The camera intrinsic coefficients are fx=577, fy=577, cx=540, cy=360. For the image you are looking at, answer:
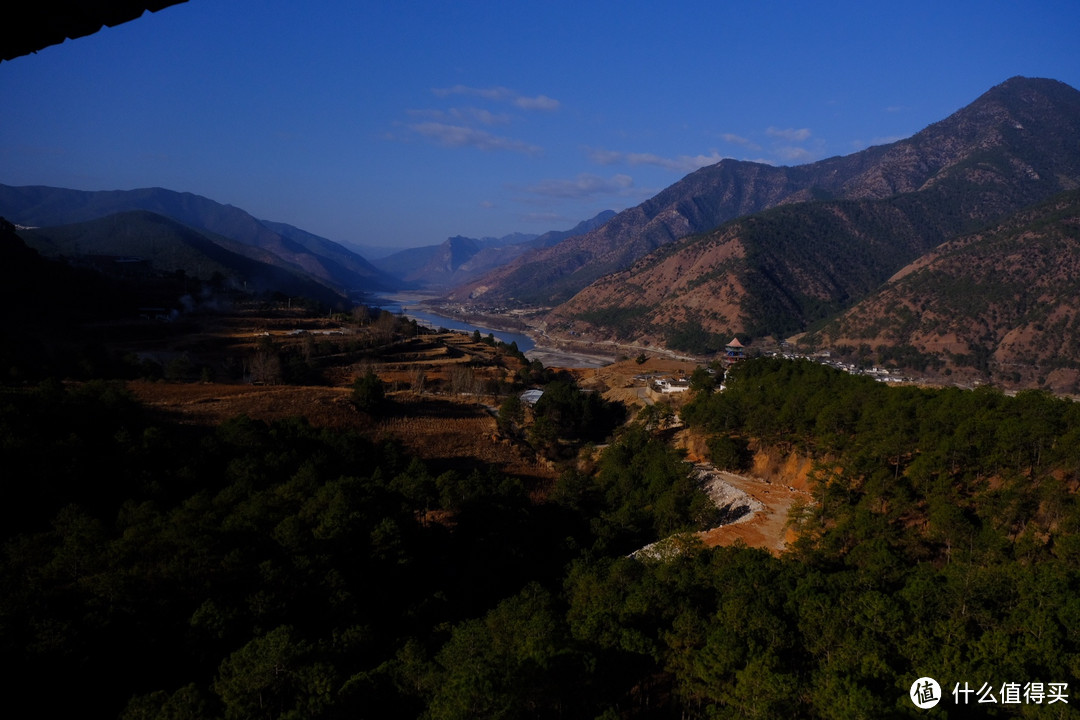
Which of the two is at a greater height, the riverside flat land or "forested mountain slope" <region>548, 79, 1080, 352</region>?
"forested mountain slope" <region>548, 79, 1080, 352</region>

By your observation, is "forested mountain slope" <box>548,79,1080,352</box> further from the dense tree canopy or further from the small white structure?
the dense tree canopy

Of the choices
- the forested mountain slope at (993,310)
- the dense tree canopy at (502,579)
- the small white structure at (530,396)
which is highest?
the forested mountain slope at (993,310)

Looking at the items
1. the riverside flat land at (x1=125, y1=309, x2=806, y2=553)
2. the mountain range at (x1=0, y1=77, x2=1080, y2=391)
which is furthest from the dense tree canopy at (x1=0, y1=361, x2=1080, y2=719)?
the mountain range at (x1=0, y1=77, x2=1080, y2=391)

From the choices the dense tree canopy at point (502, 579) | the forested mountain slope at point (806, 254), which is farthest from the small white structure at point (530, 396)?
the forested mountain slope at point (806, 254)

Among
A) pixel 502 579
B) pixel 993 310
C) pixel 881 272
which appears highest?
pixel 881 272

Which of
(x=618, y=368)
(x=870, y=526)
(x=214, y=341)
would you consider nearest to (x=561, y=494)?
(x=870, y=526)

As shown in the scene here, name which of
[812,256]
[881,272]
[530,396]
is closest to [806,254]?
[812,256]

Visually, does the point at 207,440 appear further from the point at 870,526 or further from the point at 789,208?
the point at 789,208

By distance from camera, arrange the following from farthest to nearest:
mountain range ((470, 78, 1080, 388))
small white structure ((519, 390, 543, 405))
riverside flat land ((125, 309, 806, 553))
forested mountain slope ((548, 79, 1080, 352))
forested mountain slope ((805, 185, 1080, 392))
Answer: forested mountain slope ((548, 79, 1080, 352)) < mountain range ((470, 78, 1080, 388)) < forested mountain slope ((805, 185, 1080, 392)) < small white structure ((519, 390, 543, 405)) < riverside flat land ((125, 309, 806, 553))

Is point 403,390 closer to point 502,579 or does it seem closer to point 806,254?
point 502,579

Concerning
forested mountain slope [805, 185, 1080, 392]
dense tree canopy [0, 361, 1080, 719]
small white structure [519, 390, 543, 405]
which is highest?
forested mountain slope [805, 185, 1080, 392]

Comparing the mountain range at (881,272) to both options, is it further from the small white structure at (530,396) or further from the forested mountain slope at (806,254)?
the small white structure at (530,396)

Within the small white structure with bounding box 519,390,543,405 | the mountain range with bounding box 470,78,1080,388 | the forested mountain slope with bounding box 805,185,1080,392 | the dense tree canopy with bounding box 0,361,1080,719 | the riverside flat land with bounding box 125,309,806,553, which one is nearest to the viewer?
the dense tree canopy with bounding box 0,361,1080,719

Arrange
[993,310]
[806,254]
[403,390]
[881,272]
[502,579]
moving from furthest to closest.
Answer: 1. [806,254]
2. [881,272]
3. [993,310]
4. [403,390]
5. [502,579]
